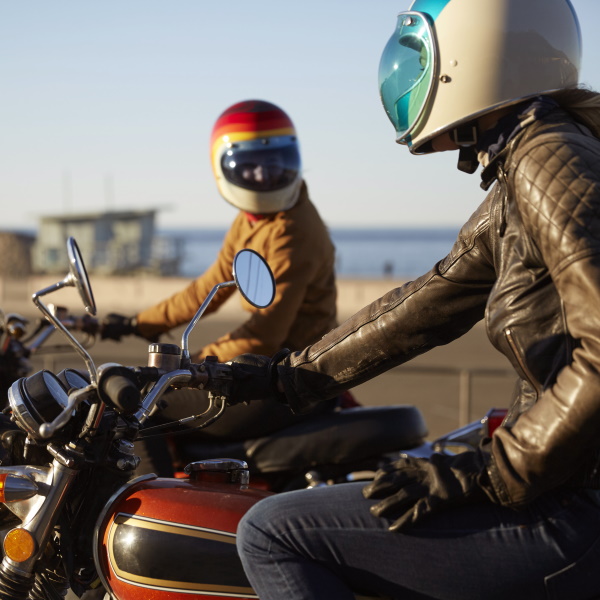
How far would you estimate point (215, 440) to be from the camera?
14.4 ft

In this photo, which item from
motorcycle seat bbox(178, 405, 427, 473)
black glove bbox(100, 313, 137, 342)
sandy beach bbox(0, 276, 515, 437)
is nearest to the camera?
motorcycle seat bbox(178, 405, 427, 473)

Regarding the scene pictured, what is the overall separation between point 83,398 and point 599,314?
1.21 meters

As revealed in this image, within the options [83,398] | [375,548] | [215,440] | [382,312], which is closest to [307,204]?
[215,440]

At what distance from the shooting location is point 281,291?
15.9 ft

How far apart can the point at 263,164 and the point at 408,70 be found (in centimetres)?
273

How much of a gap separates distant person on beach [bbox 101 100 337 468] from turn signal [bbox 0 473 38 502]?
86.6 inches

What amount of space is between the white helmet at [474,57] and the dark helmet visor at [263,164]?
103 inches

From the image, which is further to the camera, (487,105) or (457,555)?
(487,105)

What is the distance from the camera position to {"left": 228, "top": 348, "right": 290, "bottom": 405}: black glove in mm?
2834

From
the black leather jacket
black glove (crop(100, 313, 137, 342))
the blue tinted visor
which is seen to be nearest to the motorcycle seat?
black glove (crop(100, 313, 137, 342))

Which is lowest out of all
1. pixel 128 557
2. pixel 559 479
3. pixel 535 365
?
pixel 128 557

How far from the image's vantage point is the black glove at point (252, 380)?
9.30ft

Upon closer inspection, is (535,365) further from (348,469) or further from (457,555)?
(348,469)

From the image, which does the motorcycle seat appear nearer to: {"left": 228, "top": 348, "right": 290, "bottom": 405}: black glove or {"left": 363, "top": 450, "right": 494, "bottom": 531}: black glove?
{"left": 228, "top": 348, "right": 290, "bottom": 405}: black glove
